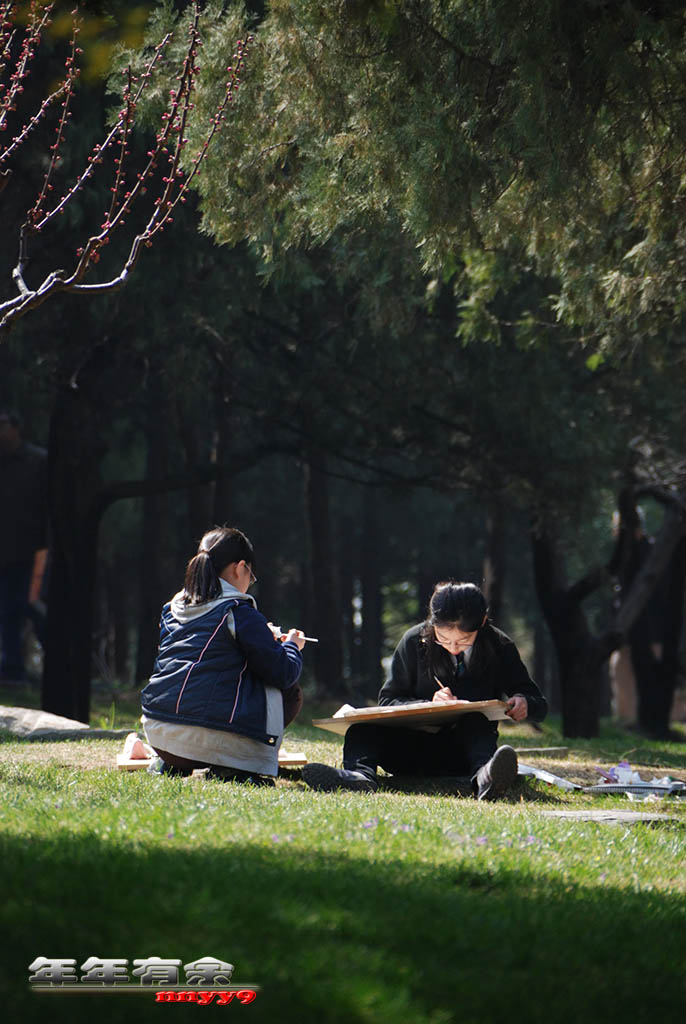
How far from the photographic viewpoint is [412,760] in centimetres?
767

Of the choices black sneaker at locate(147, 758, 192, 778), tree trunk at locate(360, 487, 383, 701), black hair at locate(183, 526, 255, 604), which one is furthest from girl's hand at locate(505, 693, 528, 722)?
tree trunk at locate(360, 487, 383, 701)

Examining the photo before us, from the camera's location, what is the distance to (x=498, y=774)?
675 centimetres

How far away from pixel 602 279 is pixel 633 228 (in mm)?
464

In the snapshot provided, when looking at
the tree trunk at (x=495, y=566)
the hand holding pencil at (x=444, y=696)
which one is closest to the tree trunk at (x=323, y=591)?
the tree trunk at (x=495, y=566)

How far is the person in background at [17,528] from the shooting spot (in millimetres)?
15562

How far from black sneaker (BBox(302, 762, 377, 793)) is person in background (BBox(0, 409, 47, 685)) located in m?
9.20

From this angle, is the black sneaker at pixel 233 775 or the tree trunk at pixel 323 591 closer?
the black sneaker at pixel 233 775

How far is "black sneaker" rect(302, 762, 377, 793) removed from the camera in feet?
22.3

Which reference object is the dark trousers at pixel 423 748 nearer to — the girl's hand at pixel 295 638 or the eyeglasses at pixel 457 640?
the eyeglasses at pixel 457 640

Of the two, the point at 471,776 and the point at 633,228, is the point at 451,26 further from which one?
the point at 471,776

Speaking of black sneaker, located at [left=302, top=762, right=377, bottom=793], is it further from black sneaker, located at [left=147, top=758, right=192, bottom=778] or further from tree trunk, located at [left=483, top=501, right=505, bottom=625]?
tree trunk, located at [left=483, top=501, right=505, bottom=625]

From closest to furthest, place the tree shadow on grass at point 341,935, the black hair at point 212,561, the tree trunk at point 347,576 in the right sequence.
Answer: the tree shadow on grass at point 341,935 → the black hair at point 212,561 → the tree trunk at point 347,576

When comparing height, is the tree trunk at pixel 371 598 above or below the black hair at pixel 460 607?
above

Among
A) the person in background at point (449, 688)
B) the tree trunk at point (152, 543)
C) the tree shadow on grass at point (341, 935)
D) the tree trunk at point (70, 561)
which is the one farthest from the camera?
the tree trunk at point (152, 543)
